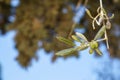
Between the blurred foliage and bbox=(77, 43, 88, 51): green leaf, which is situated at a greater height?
bbox=(77, 43, 88, 51): green leaf

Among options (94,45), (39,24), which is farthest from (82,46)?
(39,24)

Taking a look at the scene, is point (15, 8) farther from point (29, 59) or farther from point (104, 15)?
point (104, 15)

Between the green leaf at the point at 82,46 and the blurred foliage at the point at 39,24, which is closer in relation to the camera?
the green leaf at the point at 82,46

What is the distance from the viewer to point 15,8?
3.40m

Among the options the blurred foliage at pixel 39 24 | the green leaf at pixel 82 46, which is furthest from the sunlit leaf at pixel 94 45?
the blurred foliage at pixel 39 24

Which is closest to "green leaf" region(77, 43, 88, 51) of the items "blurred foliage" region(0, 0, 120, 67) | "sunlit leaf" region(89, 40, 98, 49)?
"sunlit leaf" region(89, 40, 98, 49)

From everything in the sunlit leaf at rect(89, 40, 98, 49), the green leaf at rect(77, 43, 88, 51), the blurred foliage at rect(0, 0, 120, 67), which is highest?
the sunlit leaf at rect(89, 40, 98, 49)

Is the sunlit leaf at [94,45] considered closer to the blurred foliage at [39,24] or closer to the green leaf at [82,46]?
the green leaf at [82,46]

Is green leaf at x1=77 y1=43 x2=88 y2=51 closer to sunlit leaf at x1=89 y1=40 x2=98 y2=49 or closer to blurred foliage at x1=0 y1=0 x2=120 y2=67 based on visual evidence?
sunlit leaf at x1=89 y1=40 x2=98 y2=49

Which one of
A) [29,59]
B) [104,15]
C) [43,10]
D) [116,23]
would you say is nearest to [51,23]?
[43,10]

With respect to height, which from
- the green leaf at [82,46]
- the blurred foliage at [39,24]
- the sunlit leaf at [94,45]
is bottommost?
the blurred foliage at [39,24]

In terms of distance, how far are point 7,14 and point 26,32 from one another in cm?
41

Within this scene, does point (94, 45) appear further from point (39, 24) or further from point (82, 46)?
A: point (39, 24)

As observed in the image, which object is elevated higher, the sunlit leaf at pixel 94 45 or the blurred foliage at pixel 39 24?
the sunlit leaf at pixel 94 45
